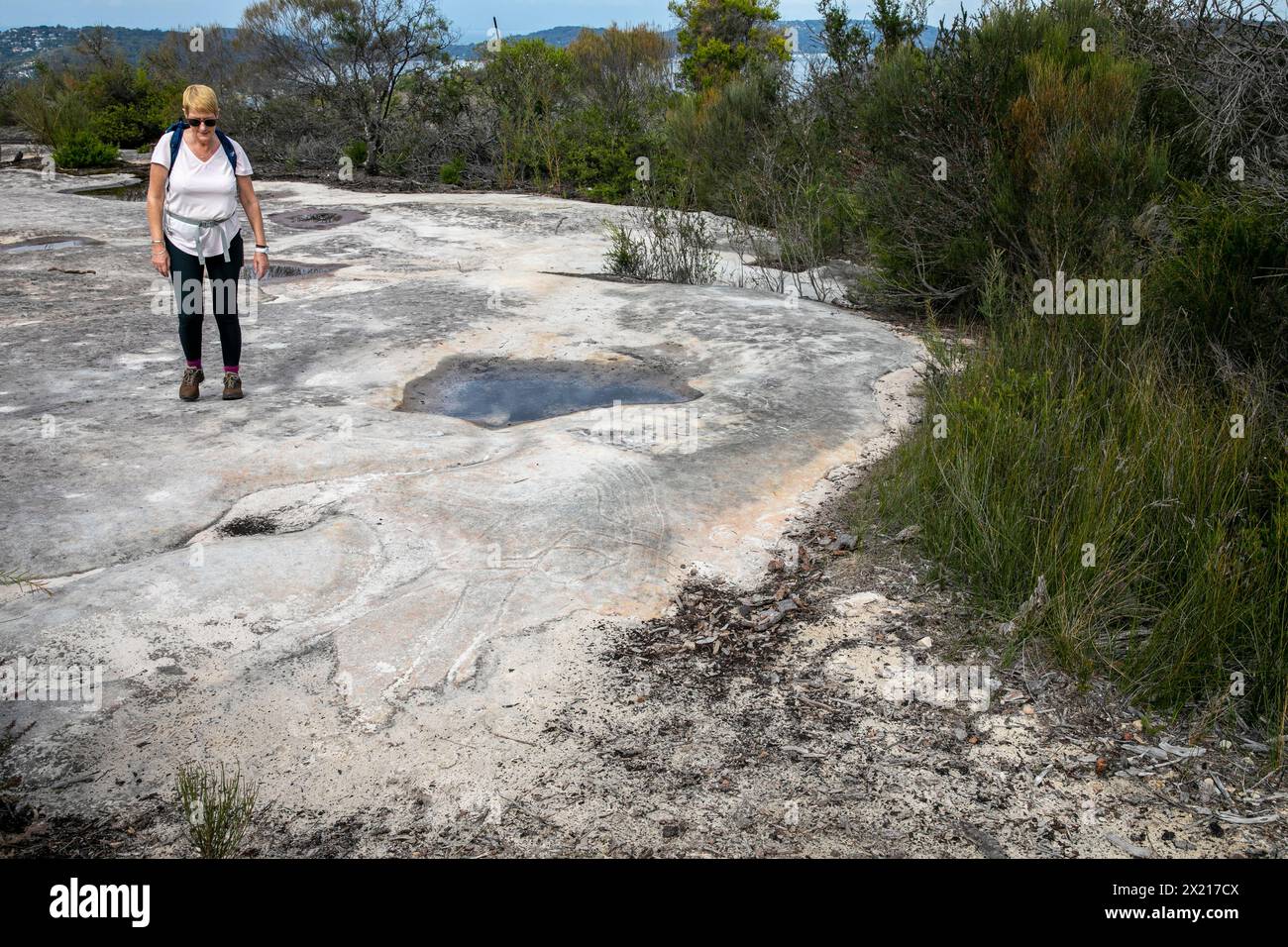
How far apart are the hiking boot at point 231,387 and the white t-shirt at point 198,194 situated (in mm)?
611

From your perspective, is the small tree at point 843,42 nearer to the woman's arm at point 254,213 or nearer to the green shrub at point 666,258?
the green shrub at point 666,258

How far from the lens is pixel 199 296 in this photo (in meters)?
5.23

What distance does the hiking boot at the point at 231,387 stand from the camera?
527cm

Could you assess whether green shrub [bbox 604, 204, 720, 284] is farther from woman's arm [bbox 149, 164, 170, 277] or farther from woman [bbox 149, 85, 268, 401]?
woman's arm [bbox 149, 164, 170, 277]

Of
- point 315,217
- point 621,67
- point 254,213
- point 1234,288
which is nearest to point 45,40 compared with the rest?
point 621,67

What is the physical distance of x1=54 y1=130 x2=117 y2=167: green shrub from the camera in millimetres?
15156

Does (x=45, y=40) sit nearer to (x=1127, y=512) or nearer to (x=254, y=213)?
(x=254, y=213)

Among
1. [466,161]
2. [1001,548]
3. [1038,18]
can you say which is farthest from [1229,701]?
[466,161]

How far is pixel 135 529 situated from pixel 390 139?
1287 cm

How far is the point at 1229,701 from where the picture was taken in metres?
2.91

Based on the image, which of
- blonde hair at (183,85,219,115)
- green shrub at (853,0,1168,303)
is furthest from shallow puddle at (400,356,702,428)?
green shrub at (853,0,1168,303)

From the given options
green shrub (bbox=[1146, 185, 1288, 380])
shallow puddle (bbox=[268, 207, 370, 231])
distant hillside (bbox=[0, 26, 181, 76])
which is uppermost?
distant hillside (bbox=[0, 26, 181, 76])

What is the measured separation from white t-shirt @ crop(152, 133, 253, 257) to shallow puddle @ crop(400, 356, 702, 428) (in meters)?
1.22

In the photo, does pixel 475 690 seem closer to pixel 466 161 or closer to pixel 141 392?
pixel 141 392
